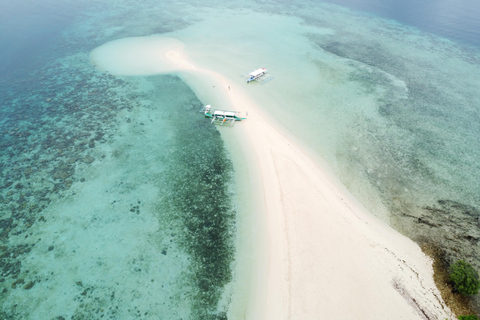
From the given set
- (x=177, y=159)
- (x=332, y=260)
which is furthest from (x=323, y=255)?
(x=177, y=159)

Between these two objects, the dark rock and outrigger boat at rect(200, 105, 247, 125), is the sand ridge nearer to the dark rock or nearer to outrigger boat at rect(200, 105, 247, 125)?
outrigger boat at rect(200, 105, 247, 125)

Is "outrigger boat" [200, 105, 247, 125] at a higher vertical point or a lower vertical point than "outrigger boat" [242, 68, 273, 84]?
lower

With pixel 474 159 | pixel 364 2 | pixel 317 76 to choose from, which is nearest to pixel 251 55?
pixel 317 76

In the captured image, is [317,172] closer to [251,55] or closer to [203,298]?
[203,298]

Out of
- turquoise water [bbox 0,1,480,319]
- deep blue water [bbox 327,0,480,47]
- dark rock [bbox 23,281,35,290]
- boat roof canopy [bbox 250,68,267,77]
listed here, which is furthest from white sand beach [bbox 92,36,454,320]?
deep blue water [bbox 327,0,480,47]

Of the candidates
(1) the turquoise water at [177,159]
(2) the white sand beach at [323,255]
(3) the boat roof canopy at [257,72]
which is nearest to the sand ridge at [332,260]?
(2) the white sand beach at [323,255]
